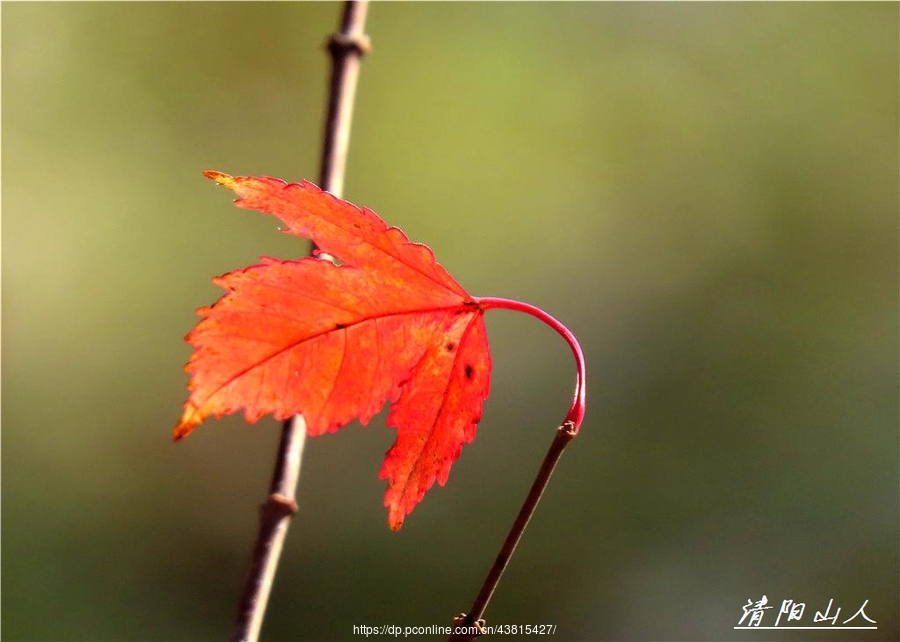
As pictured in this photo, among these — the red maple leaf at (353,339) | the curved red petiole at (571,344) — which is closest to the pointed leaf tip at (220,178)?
the red maple leaf at (353,339)

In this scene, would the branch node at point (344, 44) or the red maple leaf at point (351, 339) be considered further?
the branch node at point (344, 44)

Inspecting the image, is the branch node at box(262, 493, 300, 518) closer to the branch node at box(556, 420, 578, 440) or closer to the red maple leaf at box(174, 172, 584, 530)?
the red maple leaf at box(174, 172, 584, 530)

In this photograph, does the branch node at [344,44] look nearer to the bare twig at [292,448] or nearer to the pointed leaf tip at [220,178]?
the bare twig at [292,448]

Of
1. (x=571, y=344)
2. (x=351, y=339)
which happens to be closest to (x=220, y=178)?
(x=351, y=339)

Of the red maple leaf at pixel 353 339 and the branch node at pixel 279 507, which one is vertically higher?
the red maple leaf at pixel 353 339

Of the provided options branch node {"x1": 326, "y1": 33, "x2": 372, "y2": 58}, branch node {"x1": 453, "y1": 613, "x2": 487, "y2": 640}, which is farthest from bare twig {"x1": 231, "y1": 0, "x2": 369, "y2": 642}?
branch node {"x1": 453, "y1": 613, "x2": 487, "y2": 640}

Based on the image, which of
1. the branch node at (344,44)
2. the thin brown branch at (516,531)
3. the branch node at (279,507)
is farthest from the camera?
the branch node at (344,44)

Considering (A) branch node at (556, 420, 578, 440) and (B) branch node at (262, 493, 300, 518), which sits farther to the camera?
(B) branch node at (262, 493, 300, 518)
